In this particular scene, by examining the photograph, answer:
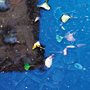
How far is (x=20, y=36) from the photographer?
286cm

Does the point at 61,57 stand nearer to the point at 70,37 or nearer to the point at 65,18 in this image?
the point at 70,37

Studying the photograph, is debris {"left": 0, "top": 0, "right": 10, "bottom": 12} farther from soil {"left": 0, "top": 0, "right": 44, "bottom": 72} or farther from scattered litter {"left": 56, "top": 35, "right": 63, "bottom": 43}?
scattered litter {"left": 56, "top": 35, "right": 63, "bottom": 43}

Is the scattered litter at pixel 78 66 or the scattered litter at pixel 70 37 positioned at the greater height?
the scattered litter at pixel 70 37

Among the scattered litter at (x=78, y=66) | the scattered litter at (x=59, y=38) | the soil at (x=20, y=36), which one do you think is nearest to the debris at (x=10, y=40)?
the soil at (x=20, y=36)

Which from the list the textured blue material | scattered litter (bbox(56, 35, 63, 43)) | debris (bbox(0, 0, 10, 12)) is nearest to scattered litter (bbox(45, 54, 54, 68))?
the textured blue material

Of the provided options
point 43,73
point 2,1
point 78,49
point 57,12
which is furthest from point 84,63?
point 2,1

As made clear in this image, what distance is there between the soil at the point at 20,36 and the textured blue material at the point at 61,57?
0.07m

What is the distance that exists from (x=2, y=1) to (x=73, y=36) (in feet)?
2.50

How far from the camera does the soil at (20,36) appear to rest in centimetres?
274

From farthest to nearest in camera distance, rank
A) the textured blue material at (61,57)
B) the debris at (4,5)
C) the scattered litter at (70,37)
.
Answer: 1. the debris at (4,5)
2. the scattered litter at (70,37)
3. the textured blue material at (61,57)

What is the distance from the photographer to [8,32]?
2877mm

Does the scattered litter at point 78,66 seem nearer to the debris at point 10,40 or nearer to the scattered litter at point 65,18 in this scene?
the scattered litter at point 65,18

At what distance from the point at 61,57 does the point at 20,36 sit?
0.43 meters

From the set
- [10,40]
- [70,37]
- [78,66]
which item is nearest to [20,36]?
[10,40]
